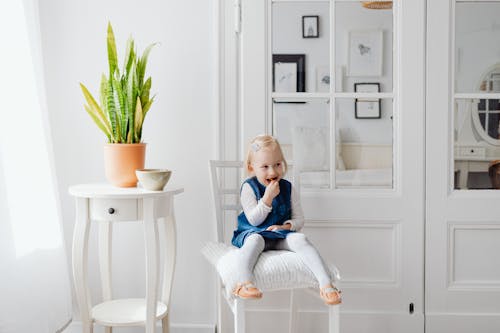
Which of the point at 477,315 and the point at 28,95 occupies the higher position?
the point at 28,95

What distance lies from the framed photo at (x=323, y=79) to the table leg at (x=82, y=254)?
46.9 inches

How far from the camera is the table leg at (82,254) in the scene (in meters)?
2.33

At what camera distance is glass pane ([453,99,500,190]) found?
2756 mm

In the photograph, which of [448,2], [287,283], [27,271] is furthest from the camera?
[448,2]

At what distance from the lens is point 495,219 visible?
2.74 m

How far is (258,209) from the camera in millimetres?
2373

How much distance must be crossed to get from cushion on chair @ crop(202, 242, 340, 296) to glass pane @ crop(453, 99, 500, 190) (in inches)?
38.6

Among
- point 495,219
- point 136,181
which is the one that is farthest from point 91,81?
point 495,219

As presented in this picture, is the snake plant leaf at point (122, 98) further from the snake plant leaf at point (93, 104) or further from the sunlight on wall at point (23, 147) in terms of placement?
the sunlight on wall at point (23, 147)

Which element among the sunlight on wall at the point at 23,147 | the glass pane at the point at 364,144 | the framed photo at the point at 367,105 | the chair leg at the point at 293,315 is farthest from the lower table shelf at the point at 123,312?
the framed photo at the point at 367,105

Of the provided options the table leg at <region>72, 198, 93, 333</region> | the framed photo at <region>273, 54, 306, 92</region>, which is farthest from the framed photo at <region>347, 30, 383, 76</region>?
the table leg at <region>72, 198, 93, 333</region>

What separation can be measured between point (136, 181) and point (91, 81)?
655 mm

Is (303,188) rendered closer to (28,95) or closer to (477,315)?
(477,315)

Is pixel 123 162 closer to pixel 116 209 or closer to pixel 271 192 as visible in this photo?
pixel 116 209
